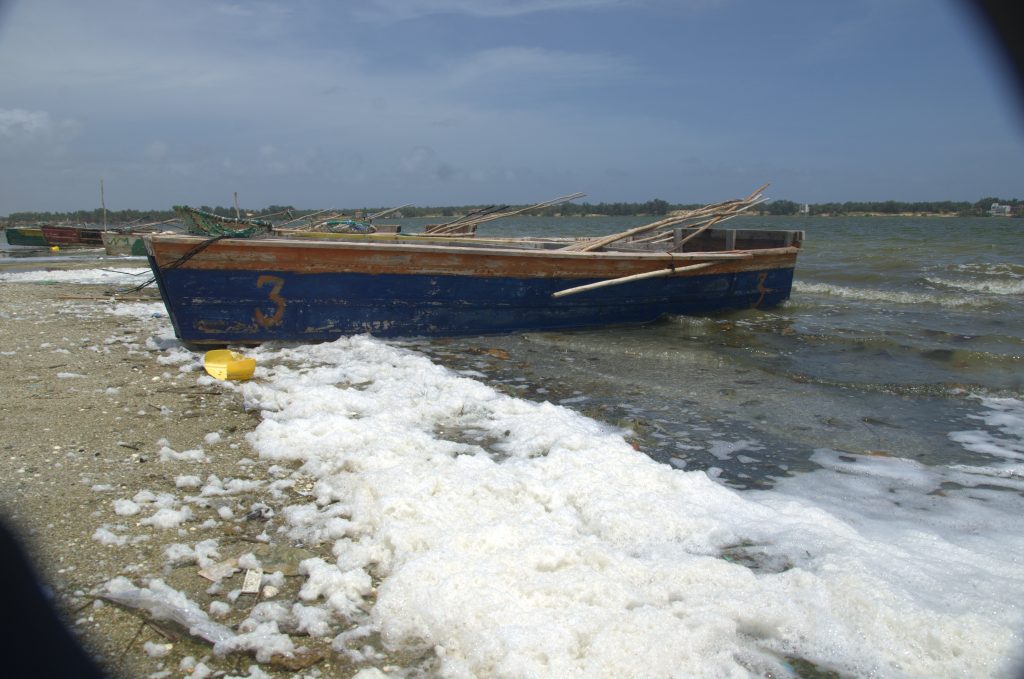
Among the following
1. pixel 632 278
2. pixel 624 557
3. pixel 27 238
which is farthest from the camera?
pixel 27 238

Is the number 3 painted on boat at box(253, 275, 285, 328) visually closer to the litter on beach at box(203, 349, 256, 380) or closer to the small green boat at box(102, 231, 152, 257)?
the litter on beach at box(203, 349, 256, 380)

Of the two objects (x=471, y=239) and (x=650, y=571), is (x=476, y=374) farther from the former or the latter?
(x=471, y=239)

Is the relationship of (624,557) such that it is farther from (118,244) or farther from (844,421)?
(118,244)

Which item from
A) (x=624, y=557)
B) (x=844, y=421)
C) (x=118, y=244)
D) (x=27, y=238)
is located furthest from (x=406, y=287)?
(x=27, y=238)

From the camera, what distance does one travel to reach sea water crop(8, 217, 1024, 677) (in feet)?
7.72

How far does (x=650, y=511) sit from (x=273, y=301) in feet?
16.9

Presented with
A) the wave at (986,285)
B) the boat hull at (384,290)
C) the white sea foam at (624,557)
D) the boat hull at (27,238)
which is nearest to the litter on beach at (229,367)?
the boat hull at (384,290)

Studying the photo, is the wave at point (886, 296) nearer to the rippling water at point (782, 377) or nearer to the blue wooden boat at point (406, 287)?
the rippling water at point (782, 377)

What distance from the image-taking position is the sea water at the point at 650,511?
2352 mm

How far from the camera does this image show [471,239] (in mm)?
11398

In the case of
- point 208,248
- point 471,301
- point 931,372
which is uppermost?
point 208,248

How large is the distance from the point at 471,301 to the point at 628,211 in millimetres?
92578

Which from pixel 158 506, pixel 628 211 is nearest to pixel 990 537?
pixel 158 506

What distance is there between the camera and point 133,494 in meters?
3.35
